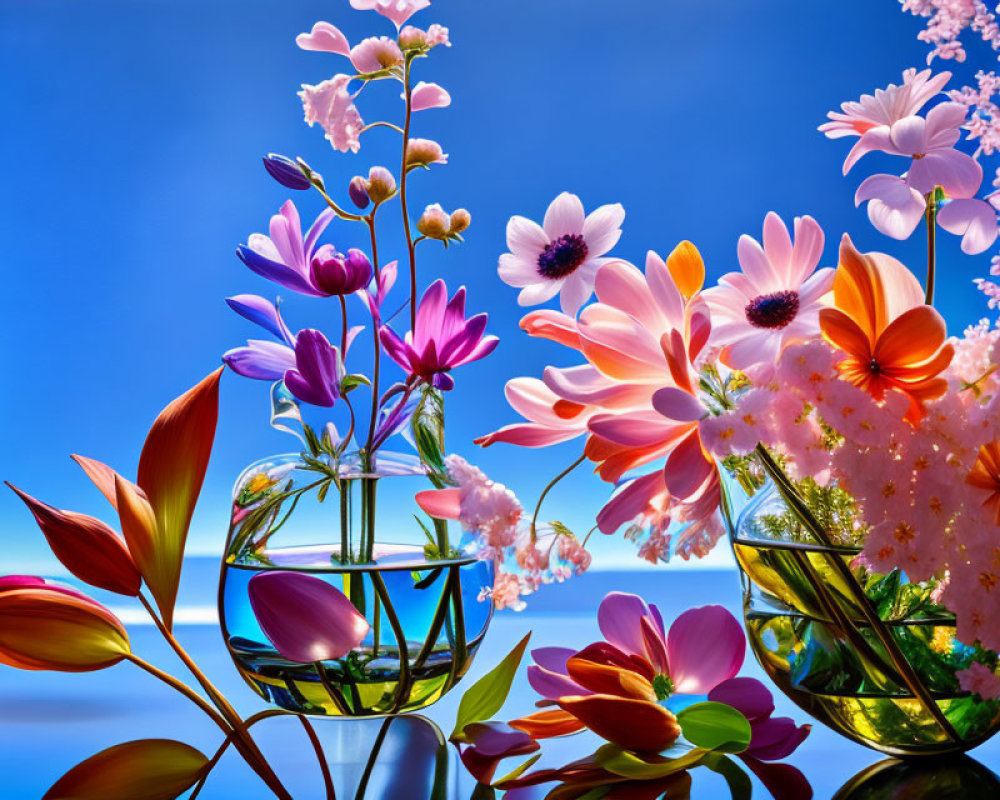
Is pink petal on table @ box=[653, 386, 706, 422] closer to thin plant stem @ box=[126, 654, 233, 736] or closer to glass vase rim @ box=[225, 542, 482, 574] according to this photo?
glass vase rim @ box=[225, 542, 482, 574]

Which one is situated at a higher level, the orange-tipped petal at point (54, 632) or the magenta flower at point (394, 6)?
the magenta flower at point (394, 6)

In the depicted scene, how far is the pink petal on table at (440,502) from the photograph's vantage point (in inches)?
14.5

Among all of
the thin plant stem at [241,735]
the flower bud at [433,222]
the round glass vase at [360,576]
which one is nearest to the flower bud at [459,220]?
the flower bud at [433,222]

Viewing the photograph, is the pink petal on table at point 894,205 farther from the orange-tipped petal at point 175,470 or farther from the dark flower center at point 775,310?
the orange-tipped petal at point 175,470

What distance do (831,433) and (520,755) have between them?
0.20 metres

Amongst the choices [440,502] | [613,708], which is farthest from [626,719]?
[440,502]

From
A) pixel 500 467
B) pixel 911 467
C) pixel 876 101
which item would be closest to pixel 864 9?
pixel 500 467

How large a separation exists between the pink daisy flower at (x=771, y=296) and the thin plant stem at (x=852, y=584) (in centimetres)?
4

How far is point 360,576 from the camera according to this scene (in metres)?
0.36

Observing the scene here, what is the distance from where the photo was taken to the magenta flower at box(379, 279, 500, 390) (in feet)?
1.24

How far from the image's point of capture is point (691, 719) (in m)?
0.36

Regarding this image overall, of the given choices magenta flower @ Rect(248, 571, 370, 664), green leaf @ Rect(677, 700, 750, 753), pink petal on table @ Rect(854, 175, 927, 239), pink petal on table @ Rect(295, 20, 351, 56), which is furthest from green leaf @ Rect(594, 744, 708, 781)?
pink petal on table @ Rect(295, 20, 351, 56)

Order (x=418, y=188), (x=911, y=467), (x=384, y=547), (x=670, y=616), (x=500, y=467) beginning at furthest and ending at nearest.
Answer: (x=418, y=188) < (x=500, y=467) < (x=670, y=616) < (x=384, y=547) < (x=911, y=467)

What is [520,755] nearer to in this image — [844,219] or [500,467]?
[500,467]
